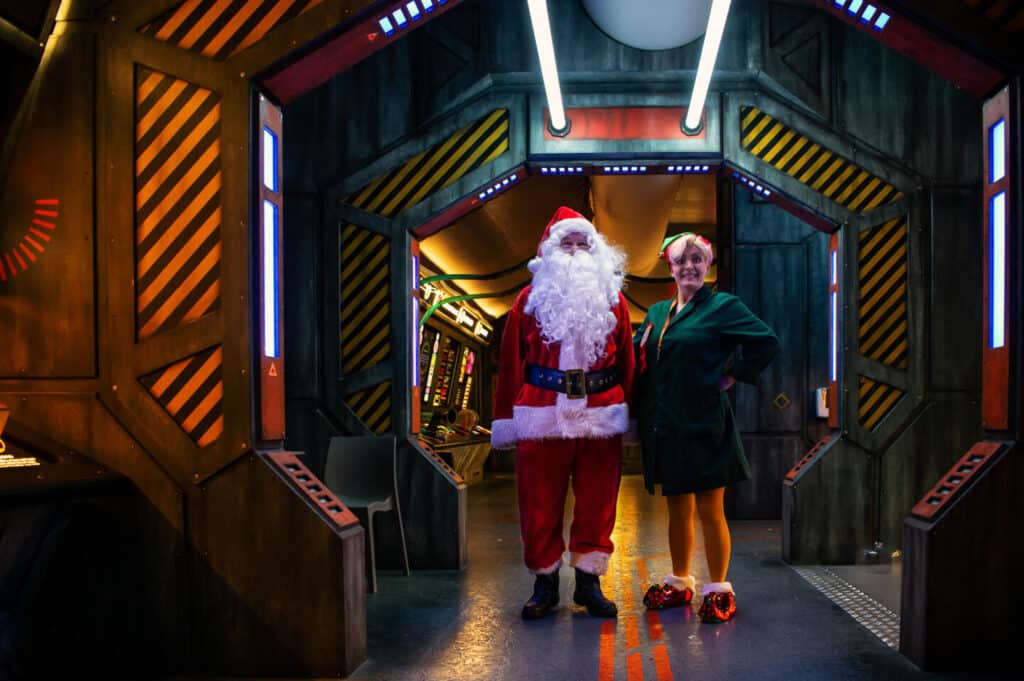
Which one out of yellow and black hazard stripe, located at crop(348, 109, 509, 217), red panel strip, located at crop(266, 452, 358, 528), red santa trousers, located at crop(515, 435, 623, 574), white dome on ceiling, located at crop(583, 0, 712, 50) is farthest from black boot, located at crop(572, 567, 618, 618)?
white dome on ceiling, located at crop(583, 0, 712, 50)

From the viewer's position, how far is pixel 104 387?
10.3 feet

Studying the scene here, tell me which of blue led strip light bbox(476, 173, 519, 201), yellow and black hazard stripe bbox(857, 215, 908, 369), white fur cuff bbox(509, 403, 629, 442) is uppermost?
blue led strip light bbox(476, 173, 519, 201)

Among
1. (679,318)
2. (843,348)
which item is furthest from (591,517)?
(843,348)

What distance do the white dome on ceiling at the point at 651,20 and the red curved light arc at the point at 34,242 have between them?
12.1 ft

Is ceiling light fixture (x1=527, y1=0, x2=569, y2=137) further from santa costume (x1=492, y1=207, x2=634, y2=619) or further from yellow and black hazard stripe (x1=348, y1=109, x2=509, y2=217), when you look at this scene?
santa costume (x1=492, y1=207, x2=634, y2=619)

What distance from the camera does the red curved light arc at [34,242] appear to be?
320 cm

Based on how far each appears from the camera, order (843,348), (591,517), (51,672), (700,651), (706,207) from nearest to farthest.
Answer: (51,672), (700,651), (591,517), (843,348), (706,207)

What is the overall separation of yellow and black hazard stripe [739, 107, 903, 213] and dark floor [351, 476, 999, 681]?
8.08 feet

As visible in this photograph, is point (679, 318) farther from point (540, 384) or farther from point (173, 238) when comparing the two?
point (173, 238)

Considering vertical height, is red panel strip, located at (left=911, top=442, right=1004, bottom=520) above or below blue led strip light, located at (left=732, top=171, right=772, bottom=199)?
below

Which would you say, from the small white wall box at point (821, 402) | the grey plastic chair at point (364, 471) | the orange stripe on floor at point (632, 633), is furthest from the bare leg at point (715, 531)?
the small white wall box at point (821, 402)

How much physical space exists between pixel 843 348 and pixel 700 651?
9.04 ft

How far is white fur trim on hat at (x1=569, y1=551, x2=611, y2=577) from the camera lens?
381 centimetres

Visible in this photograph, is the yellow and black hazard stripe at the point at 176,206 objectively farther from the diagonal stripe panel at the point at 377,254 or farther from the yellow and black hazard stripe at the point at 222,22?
the diagonal stripe panel at the point at 377,254
